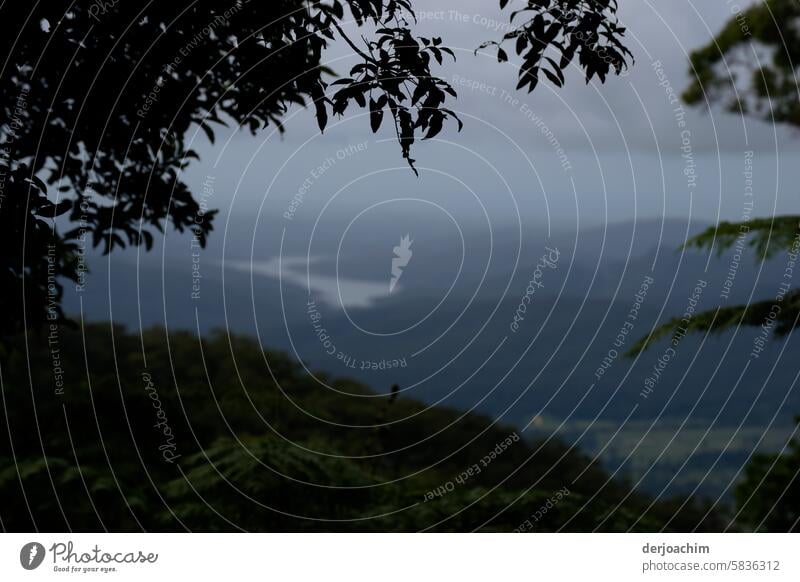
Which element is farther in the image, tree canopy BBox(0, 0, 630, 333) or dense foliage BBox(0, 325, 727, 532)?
dense foliage BBox(0, 325, 727, 532)

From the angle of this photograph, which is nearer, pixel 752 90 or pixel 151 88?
pixel 151 88

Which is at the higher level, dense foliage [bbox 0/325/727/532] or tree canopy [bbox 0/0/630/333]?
tree canopy [bbox 0/0/630/333]

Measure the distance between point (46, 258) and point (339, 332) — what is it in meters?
2.49

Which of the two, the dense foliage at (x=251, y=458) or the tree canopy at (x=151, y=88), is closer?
the tree canopy at (x=151, y=88)

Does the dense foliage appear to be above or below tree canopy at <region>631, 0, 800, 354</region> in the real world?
below

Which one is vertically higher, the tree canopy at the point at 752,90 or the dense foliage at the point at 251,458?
the tree canopy at the point at 752,90

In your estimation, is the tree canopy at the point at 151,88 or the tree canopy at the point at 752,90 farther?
the tree canopy at the point at 752,90

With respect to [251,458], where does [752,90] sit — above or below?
above

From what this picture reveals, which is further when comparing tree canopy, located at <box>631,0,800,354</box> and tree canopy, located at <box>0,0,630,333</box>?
tree canopy, located at <box>631,0,800,354</box>

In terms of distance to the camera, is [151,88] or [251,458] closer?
[151,88]

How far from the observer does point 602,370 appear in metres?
5.47

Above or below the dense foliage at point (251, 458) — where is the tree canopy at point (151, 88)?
above

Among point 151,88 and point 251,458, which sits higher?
point 151,88
